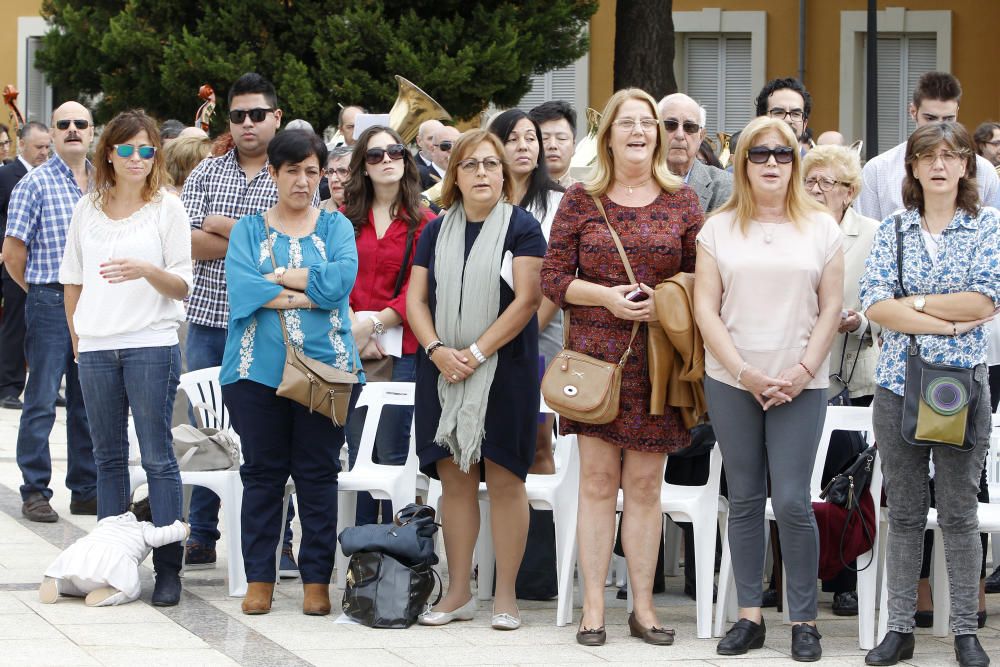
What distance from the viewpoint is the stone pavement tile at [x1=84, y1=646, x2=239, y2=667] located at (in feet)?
19.9

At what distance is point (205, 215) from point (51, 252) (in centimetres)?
134

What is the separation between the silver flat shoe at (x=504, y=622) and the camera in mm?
6770

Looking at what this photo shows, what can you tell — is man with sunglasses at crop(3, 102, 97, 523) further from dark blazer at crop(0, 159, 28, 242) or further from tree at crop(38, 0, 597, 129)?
tree at crop(38, 0, 597, 129)

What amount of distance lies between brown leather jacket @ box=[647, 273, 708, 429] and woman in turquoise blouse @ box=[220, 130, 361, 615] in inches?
50.6

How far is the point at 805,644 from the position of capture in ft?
20.7

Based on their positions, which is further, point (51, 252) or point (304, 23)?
point (304, 23)

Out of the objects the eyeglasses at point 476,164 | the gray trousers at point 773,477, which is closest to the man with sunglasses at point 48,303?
the eyeglasses at point 476,164

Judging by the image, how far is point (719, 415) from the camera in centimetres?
647

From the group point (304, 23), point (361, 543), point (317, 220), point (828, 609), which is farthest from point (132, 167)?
point (304, 23)

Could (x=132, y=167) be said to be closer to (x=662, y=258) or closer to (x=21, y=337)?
(x=662, y=258)

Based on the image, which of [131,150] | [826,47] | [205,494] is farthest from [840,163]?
[826,47]

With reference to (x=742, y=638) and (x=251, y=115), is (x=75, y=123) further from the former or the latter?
(x=742, y=638)

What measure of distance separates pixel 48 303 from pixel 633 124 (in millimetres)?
3696

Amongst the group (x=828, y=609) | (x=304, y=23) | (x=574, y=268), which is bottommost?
(x=828, y=609)
